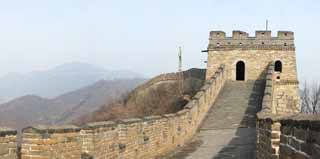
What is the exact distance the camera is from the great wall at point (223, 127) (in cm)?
616

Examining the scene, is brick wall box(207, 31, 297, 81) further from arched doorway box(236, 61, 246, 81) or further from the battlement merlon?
arched doorway box(236, 61, 246, 81)

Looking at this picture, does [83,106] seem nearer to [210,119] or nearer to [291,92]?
[291,92]

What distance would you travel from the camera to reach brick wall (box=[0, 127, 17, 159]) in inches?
237

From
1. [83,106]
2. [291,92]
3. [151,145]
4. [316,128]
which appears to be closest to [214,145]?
[151,145]

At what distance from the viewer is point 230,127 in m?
19.3

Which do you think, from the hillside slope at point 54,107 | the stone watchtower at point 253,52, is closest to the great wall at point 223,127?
the stone watchtower at point 253,52

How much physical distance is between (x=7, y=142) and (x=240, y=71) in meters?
25.8

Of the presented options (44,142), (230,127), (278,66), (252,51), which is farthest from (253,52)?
(44,142)

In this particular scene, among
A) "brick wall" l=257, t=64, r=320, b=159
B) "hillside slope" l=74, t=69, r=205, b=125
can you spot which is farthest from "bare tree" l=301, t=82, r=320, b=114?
"brick wall" l=257, t=64, r=320, b=159

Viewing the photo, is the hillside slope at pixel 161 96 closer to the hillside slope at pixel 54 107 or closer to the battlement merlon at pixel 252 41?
the battlement merlon at pixel 252 41

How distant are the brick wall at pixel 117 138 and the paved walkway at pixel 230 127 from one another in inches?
21.2

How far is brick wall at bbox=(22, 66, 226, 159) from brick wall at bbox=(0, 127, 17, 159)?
0.77m

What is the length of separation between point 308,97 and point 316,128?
147 feet

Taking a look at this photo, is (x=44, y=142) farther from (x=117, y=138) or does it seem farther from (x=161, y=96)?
(x=161, y=96)
